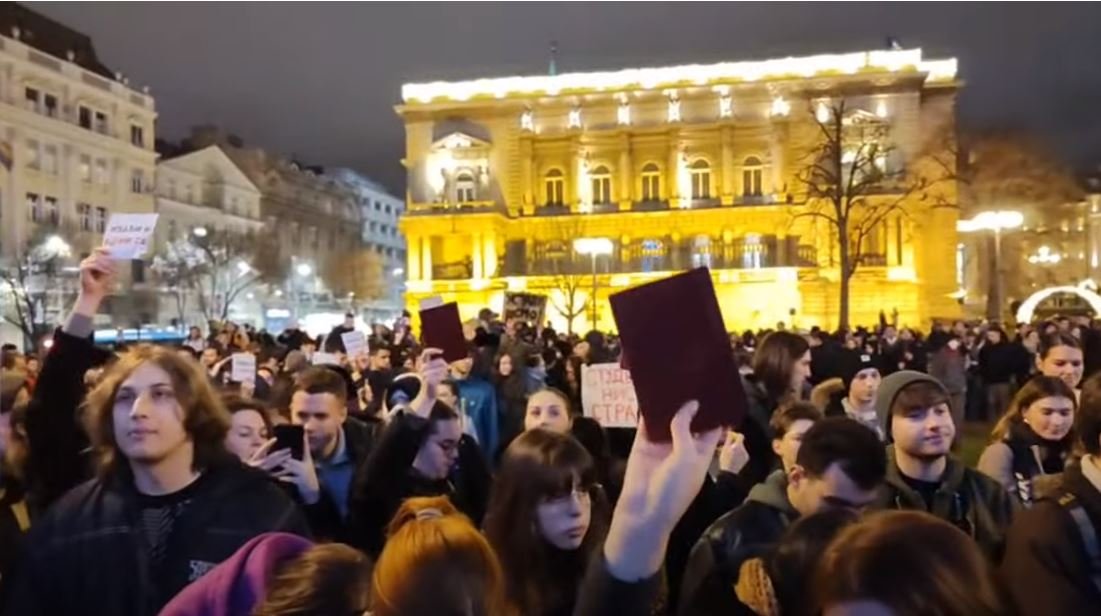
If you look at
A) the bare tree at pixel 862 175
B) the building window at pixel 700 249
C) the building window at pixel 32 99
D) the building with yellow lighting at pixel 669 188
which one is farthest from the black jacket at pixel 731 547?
the building window at pixel 32 99

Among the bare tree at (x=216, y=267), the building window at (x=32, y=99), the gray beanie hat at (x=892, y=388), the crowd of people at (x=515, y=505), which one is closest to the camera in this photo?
the crowd of people at (x=515, y=505)

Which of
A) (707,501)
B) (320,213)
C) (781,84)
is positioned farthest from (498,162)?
(707,501)

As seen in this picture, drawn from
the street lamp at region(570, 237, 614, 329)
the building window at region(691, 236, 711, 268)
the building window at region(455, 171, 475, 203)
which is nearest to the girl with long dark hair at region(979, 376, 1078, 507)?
the street lamp at region(570, 237, 614, 329)

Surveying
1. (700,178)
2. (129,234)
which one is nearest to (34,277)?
(700,178)

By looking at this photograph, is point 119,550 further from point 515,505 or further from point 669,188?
point 669,188

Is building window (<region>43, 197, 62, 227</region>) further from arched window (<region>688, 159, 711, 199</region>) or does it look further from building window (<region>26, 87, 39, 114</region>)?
arched window (<region>688, 159, 711, 199</region>)

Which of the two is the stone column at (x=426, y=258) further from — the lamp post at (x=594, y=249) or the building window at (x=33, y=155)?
the building window at (x=33, y=155)

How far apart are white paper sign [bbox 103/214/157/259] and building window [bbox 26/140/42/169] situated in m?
60.0

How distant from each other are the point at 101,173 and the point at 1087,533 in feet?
227

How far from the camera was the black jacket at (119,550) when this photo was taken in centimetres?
341

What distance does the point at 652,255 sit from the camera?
66.4 meters

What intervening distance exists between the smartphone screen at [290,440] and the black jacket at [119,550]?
130cm

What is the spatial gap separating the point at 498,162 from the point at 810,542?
6653 cm

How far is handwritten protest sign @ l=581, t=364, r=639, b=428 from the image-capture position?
7.30 meters
